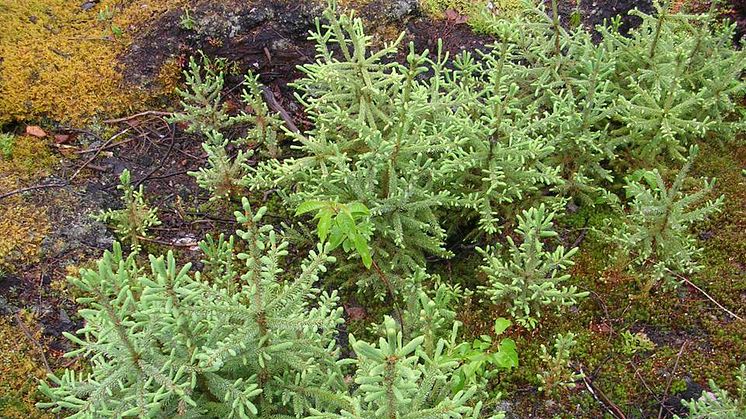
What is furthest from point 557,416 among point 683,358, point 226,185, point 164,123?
point 164,123

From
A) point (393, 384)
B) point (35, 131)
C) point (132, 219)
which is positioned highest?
point (393, 384)

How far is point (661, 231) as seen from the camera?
13.2 feet

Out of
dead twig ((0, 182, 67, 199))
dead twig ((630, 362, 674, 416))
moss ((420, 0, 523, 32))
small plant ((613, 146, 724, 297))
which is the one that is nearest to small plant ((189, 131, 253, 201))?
dead twig ((0, 182, 67, 199))

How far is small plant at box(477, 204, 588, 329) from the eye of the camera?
377 centimetres

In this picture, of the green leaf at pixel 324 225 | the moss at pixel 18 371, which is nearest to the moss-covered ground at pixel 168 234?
the moss at pixel 18 371

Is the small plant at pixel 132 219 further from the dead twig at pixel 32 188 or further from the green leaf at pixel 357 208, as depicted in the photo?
the green leaf at pixel 357 208

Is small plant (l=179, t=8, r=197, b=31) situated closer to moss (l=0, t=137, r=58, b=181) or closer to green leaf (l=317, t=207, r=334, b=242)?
moss (l=0, t=137, r=58, b=181)

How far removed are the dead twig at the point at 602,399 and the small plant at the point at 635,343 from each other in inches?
14.4

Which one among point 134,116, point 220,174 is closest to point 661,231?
point 220,174

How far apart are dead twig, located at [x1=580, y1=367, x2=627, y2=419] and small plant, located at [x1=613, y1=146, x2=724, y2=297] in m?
0.85

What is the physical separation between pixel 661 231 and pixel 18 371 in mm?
4576

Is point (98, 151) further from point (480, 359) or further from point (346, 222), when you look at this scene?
point (480, 359)

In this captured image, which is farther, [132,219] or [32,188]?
[32,188]

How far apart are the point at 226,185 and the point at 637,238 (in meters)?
3.31
